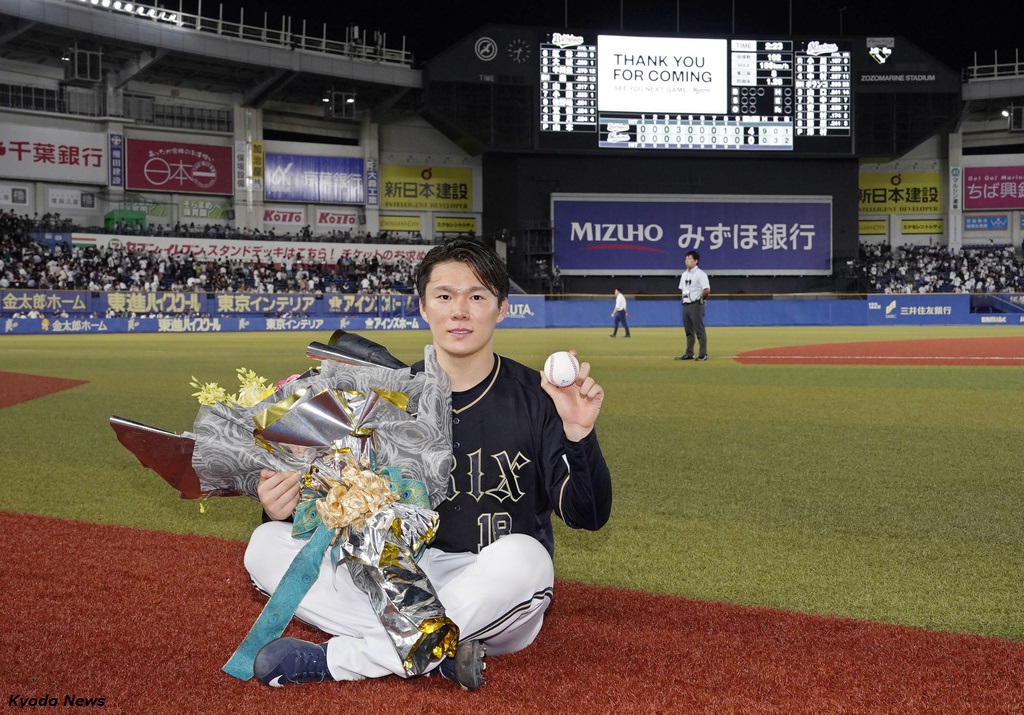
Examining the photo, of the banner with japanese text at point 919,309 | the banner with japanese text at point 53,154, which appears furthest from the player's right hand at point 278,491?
the banner with japanese text at point 53,154

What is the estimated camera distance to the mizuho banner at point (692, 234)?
4056 centimetres

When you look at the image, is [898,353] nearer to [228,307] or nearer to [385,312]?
[385,312]

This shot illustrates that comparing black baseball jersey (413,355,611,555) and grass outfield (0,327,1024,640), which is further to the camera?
grass outfield (0,327,1024,640)

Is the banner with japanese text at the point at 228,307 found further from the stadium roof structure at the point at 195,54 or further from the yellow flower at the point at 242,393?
the yellow flower at the point at 242,393

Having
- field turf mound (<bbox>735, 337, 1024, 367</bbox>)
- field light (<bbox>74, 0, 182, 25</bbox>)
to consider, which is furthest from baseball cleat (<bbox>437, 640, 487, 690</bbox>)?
field light (<bbox>74, 0, 182, 25</bbox>)

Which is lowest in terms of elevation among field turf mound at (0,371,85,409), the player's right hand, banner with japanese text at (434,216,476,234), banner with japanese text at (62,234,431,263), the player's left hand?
field turf mound at (0,371,85,409)

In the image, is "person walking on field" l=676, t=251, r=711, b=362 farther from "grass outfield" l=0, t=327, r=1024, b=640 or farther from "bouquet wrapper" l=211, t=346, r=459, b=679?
"bouquet wrapper" l=211, t=346, r=459, b=679

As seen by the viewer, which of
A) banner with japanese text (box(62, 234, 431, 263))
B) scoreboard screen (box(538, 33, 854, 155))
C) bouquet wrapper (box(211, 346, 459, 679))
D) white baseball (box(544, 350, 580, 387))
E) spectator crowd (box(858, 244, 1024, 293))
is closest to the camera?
bouquet wrapper (box(211, 346, 459, 679))

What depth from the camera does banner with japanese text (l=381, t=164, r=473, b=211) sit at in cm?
4338

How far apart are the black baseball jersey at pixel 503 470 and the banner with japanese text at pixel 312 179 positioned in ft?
130

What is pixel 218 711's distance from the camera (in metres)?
2.65

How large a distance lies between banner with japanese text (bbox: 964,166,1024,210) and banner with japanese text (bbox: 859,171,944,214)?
4.39 ft

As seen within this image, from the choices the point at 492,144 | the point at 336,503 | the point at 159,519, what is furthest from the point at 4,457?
the point at 492,144

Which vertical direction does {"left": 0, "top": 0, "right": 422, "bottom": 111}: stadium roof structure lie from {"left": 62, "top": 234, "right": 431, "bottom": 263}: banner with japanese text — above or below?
above
